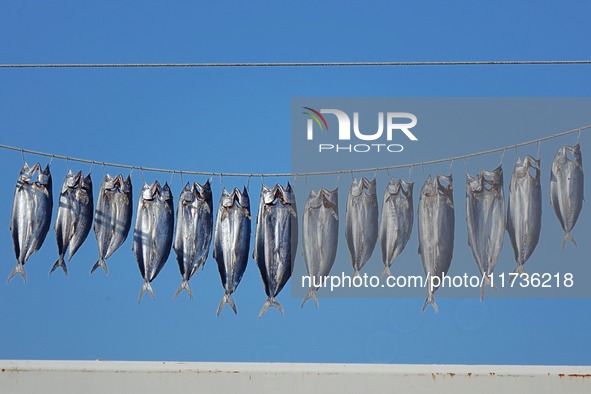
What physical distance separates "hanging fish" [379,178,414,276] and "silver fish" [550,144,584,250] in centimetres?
114

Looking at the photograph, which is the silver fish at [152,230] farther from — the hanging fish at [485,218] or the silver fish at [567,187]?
the silver fish at [567,187]

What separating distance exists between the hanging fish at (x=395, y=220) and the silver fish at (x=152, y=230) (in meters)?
1.76

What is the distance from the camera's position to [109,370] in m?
5.45

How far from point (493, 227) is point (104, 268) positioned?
318cm

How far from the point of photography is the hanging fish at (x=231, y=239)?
6.55m

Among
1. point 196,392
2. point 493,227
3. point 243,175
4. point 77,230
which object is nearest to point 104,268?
point 77,230

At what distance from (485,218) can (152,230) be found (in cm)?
271

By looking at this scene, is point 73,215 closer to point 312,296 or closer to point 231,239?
point 231,239

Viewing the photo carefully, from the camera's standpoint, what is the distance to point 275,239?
6566 millimetres

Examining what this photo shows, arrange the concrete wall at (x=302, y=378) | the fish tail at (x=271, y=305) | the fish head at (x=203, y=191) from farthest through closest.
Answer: the fish head at (x=203, y=191)
the fish tail at (x=271, y=305)
the concrete wall at (x=302, y=378)

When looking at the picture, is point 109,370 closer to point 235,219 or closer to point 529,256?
point 235,219

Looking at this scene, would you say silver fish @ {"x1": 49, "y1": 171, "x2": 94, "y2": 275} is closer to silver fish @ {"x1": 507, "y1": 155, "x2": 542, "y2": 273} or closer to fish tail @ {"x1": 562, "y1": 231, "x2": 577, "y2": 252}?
silver fish @ {"x1": 507, "y1": 155, "x2": 542, "y2": 273}


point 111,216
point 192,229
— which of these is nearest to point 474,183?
point 192,229

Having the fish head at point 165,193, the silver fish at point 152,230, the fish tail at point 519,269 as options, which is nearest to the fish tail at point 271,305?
the silver fish at point 152,230
